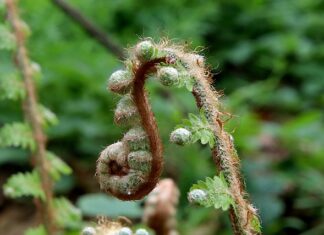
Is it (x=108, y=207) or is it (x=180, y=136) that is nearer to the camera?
(x=180, y=136)

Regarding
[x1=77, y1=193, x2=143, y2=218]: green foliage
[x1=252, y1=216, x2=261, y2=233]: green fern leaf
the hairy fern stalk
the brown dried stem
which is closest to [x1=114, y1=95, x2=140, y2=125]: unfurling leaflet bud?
the hairy fern stalk

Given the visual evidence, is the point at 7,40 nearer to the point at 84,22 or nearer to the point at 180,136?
the point at 180,136

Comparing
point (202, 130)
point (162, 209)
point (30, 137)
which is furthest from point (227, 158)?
point (30, 137)

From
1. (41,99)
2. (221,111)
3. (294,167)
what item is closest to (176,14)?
(41,99)

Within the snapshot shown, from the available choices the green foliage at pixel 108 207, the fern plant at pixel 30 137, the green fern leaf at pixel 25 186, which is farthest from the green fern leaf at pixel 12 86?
the green foliage at pixel 108 207

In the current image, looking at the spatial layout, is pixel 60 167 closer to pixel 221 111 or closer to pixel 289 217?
pixel 221 111
